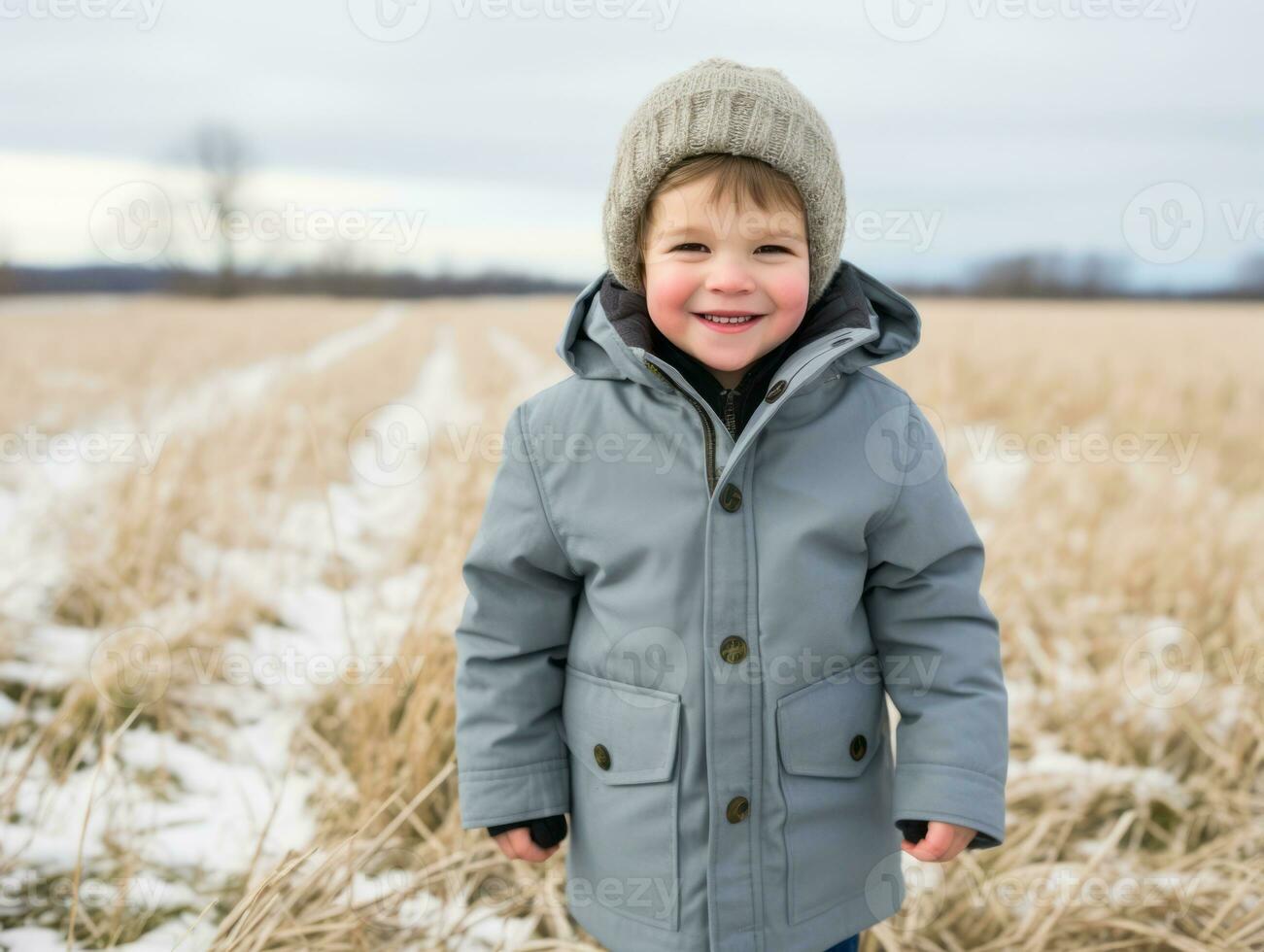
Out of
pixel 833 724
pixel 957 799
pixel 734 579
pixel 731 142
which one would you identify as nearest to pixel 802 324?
pixel 731 142

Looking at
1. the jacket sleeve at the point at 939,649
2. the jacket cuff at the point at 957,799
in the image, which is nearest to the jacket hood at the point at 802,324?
the jacket sleeve at the point at 939,649

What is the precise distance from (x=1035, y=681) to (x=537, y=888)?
1800 mm

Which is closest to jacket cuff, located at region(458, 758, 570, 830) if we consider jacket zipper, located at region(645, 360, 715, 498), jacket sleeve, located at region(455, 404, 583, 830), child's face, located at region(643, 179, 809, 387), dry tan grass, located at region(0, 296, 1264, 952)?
jacket sleeve, located at region(455, 404, 583, 830)

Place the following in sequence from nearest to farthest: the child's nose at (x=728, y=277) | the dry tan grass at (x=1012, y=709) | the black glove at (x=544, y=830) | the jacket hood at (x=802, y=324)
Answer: the child's nose at (x=728, y=277)
the jacket hood at (x=802, y=324)
the black glove at (x=544, y=830)
the dry tan grass at (x=1012, y=709)

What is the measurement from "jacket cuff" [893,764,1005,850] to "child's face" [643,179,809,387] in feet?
2.06

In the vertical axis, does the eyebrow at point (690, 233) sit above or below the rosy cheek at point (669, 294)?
above

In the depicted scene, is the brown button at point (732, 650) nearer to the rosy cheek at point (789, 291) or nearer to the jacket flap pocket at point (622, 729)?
the jacket flap pocket at point (622, 729)

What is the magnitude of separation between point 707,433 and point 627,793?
20.5 inches

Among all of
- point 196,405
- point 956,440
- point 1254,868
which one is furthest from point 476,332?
point 1254,868

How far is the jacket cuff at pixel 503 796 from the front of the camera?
145 cm

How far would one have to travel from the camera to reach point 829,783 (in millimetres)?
1384

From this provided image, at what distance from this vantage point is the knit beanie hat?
1328 millimetres

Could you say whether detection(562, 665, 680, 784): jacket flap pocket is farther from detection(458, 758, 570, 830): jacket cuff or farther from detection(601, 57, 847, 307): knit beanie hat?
detection(601, 57, 847, 307): knit beanie hat

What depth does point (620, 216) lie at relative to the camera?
1.42 meters
